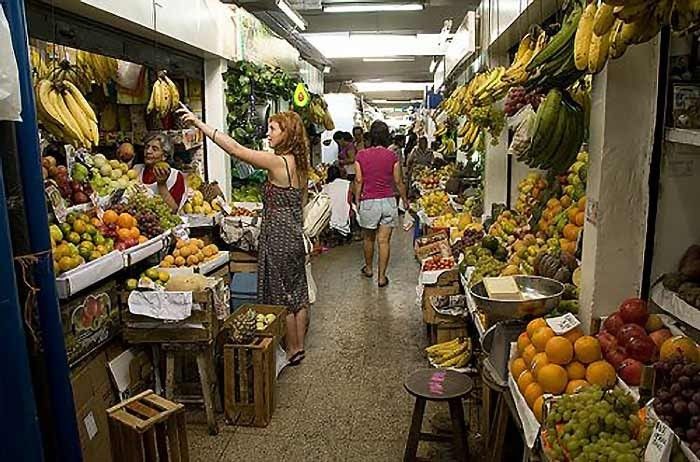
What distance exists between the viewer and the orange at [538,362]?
2.20 metres

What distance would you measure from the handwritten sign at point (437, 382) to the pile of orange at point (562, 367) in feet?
2.18

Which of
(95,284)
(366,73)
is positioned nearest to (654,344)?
(95,284)

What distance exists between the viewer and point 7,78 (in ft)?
6.24

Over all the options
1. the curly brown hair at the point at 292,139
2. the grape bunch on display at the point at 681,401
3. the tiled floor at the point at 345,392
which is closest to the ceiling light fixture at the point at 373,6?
the curly brown hair at the point at 292,139

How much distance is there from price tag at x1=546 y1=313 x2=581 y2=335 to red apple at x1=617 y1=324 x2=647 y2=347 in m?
0.15

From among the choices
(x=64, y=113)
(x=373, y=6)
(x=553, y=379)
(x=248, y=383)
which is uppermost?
(x=373, y=6)

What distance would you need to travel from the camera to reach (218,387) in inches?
155

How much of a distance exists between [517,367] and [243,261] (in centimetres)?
295

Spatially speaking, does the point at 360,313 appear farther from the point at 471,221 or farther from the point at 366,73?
the point at 366,73

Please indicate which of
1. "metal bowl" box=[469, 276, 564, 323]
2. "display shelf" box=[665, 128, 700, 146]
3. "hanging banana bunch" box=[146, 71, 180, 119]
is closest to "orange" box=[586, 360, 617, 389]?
"metal bowl" box=[469, 276, 564, 323]

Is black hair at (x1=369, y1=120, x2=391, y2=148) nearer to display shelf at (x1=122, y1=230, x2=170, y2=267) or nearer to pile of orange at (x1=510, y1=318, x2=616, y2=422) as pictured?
display shelf at (x1=122, y1=230, x2=170, y2=267)

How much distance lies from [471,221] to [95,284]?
3.58 m

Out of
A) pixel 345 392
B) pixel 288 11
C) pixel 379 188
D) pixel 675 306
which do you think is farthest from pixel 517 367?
pixel 379 188

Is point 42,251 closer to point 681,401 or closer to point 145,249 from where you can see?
point 145,249
